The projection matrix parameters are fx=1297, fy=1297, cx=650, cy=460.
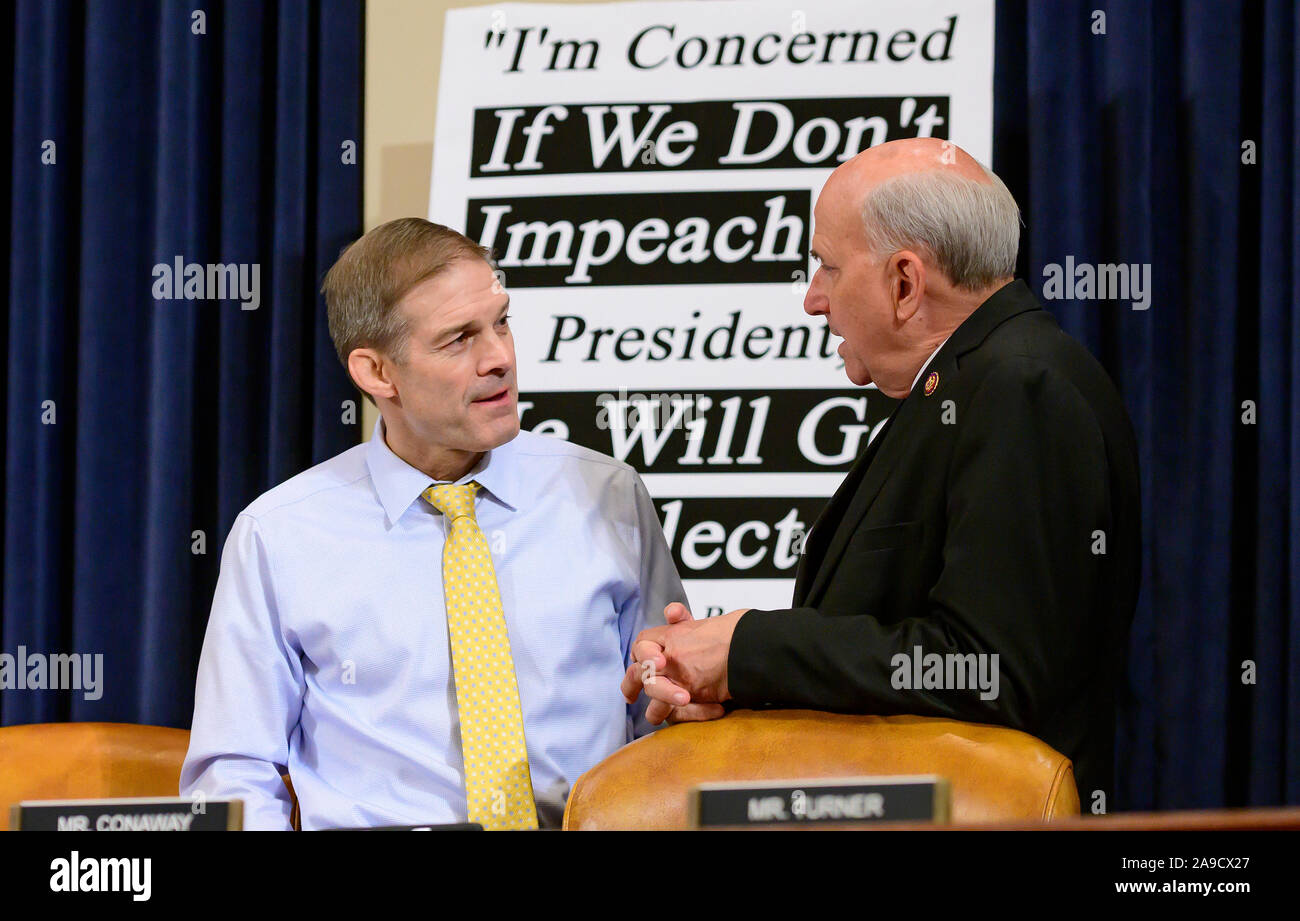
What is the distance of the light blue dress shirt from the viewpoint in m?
1.89

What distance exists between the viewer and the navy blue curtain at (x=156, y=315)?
2832 millimetres

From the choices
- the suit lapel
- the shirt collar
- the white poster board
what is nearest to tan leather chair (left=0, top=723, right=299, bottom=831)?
the shirt collar

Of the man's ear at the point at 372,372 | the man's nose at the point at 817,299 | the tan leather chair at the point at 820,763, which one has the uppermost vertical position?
the man's nose at the point at 817,299

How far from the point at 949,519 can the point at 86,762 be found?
137 cm

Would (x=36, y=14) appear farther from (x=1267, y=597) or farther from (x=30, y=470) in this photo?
(x=1267, y=597)

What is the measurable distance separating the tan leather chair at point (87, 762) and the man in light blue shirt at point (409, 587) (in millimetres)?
149

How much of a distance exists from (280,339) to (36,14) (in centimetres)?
97

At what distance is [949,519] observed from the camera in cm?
162

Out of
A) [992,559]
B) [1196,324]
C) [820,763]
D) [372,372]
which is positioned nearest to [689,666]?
[820,763]

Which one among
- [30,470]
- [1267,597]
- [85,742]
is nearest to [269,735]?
[85,742]

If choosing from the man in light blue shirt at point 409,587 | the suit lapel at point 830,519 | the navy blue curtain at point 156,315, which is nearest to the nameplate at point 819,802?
the suit lapel at point 830,519

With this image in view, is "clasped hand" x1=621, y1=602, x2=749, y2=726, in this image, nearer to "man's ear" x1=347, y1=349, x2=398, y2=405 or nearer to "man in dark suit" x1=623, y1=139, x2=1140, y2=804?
"man in dark suit" x1=623, y1=139, x2=1140, y2=804

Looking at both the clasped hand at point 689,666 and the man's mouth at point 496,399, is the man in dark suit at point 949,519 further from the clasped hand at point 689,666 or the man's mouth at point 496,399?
the man's mouth at point 496,399

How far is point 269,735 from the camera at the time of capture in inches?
74.7
